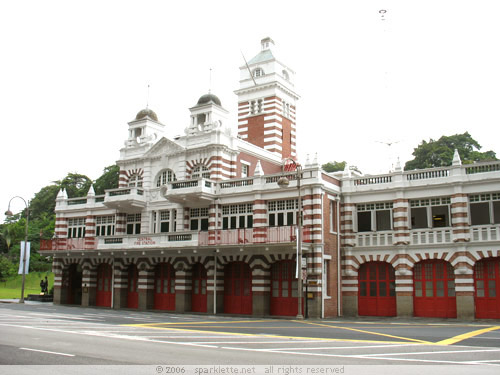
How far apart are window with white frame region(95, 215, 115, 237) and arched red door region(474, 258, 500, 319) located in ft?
88.4

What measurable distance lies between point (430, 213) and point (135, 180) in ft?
77.0

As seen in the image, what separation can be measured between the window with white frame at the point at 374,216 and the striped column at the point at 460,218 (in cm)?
401

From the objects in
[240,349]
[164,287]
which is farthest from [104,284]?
[240,349]

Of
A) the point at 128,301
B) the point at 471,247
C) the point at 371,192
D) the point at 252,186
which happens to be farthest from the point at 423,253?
the point at 128,301

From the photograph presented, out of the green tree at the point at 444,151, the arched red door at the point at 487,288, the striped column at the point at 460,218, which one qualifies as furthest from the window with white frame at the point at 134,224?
the green tree at the point at 444,151

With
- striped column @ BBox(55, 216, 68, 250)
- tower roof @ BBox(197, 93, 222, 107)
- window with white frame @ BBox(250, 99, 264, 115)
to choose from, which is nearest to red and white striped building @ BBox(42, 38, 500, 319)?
tower roof @ BBox(197, 93, 222, 107)

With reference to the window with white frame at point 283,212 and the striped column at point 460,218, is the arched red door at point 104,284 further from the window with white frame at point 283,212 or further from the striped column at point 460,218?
the striped column at point 460,218

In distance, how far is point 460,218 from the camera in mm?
30375

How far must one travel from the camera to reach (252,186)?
35.2 meters

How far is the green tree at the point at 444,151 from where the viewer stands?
59188mm

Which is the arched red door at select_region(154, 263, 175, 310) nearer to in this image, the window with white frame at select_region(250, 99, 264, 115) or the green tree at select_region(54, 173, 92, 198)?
the window with white frame at select_region(250, 99, 264, 115)

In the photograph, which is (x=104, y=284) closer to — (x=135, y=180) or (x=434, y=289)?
(x=135, y=180)

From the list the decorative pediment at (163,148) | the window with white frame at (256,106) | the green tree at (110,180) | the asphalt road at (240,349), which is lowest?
the asphalt road at (240,349)

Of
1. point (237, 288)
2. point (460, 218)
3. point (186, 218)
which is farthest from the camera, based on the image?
point (186, 218)
